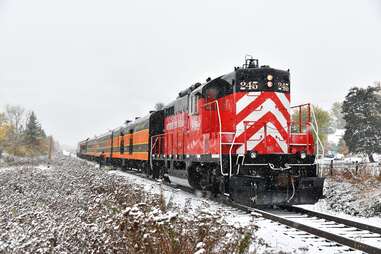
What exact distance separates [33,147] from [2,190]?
197 feet

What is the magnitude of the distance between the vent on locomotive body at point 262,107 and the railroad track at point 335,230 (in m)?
1.69

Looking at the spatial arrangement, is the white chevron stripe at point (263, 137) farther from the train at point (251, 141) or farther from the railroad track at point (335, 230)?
the railroad track at point (335, 230)

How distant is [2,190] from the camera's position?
490 inches

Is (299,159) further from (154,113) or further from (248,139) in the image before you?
(154,113)

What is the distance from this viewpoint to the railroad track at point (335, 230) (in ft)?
19.8

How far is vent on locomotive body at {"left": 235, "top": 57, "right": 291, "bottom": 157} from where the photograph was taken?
10.4 meters

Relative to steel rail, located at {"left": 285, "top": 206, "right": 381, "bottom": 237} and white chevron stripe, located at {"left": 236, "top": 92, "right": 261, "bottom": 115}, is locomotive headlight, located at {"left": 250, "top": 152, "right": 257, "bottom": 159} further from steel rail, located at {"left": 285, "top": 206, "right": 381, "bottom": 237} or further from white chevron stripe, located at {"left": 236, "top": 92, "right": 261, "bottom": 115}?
steel rail, located at {"left": 285, "top": 206, "right": 381, "bottom": 237}

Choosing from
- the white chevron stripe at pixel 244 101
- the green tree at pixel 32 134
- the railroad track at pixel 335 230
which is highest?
the green tree at pixel 32 134

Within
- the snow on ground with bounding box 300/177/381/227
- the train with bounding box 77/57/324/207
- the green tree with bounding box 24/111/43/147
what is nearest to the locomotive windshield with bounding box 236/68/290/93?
the train with bounding box 77/57/324/207

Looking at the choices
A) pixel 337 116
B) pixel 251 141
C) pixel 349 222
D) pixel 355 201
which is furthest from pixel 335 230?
pixel 337 116

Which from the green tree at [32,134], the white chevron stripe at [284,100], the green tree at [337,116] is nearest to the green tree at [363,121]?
the white chevron stripe at [284,100]

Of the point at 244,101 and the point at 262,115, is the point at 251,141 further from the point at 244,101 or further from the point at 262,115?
the point at 244,101

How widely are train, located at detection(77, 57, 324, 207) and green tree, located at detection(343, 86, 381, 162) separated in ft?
139

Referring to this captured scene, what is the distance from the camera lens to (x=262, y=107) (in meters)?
10.6
